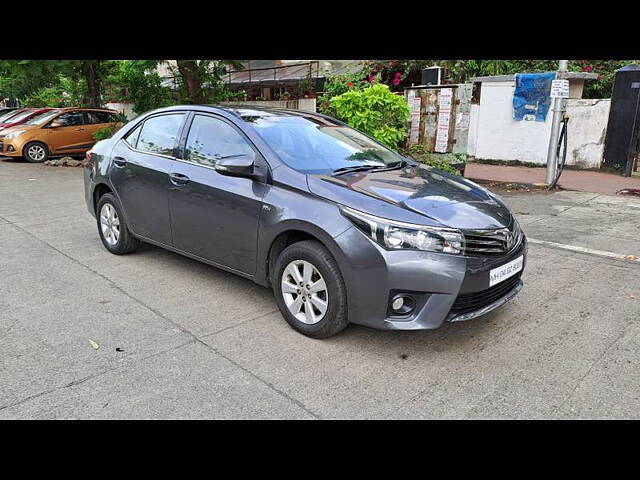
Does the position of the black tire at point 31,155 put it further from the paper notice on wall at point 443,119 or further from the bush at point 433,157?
the paper notice on wall at point 443,119

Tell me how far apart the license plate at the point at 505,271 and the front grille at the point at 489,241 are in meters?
0.11

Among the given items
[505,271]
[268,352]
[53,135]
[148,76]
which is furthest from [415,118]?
[53,135]

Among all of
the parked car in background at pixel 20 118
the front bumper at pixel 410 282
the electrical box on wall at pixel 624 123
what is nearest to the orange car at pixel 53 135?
the parked car in background at pixel 20 118

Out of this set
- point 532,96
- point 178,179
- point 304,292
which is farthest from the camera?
point 532,96

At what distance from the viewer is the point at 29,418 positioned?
2762 millimetres

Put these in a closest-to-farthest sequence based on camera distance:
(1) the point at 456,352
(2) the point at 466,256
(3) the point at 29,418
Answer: (3) the point at 29,418 < (2) the point at 466,256 < (1) the point at 456,352

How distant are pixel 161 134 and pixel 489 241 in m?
3.23

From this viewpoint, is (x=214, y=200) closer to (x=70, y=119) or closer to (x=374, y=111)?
(x=374, y=111)

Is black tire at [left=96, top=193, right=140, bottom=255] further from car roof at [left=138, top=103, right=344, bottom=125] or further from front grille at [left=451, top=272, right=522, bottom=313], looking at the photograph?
front grille at [left=451, top=272, right=522, bottom=313]

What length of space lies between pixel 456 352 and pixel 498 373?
0.35 meters

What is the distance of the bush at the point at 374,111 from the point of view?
9117mm

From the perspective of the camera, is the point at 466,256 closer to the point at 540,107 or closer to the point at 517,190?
Result: the point at 517,190

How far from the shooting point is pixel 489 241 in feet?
11.4

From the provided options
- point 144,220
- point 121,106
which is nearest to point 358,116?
point 144,220
